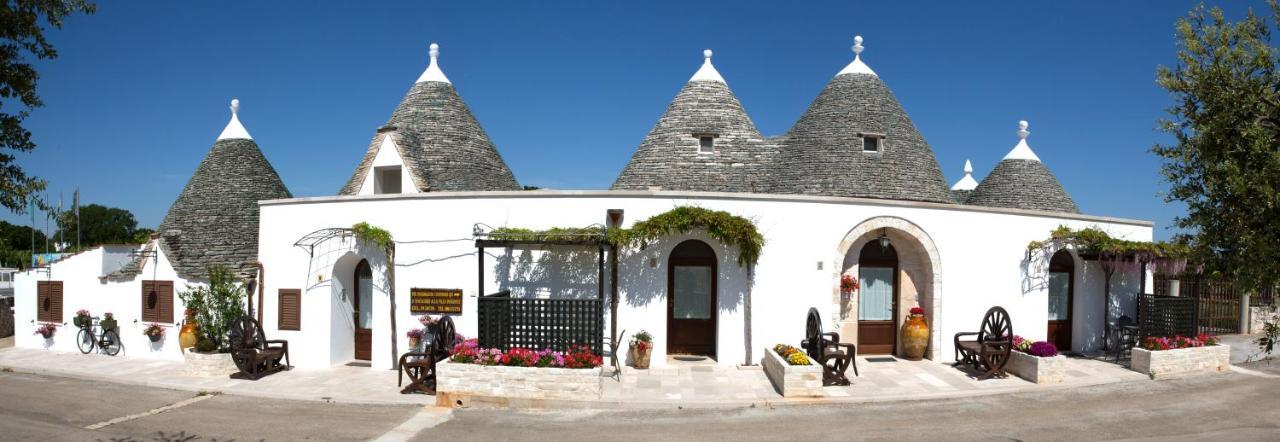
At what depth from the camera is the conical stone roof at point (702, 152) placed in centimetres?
1616

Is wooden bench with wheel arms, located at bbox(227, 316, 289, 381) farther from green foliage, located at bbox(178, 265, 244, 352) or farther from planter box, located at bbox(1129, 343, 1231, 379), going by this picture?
planter box, located at bbox(1129, 343, 1231, 379)

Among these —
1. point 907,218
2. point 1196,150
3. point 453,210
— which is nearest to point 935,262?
point 907,218

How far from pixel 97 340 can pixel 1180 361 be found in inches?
953

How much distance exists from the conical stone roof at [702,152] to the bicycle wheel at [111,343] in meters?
12.9

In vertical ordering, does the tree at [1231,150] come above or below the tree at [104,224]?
above

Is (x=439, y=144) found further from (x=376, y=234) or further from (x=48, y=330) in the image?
(x=48, y=330)

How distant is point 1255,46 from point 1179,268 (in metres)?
10.2

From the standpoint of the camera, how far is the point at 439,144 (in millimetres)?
16953

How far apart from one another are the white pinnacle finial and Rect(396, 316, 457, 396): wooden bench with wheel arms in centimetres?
1036

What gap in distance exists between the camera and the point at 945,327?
1297 centimetres

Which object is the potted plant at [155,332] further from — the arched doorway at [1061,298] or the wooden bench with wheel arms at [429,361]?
the arched doorway at [1061,298]

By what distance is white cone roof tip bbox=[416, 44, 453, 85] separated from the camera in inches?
735

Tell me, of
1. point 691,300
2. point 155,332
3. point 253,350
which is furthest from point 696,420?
point 155,332

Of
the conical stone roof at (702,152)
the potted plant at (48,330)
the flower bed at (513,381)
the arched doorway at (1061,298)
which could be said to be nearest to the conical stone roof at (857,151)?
the conical stone roof at (702,152)
